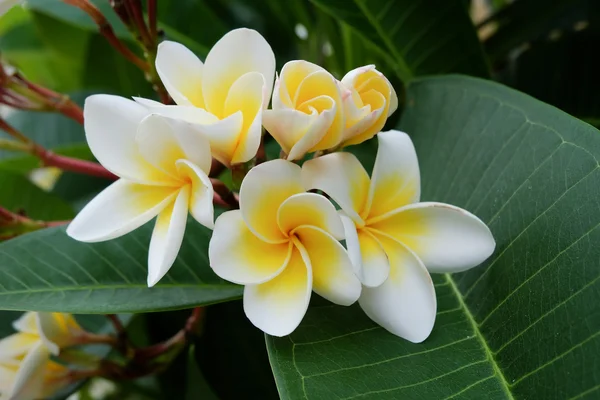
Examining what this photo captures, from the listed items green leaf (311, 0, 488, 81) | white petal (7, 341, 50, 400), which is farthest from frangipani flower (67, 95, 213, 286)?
green leaf (311, 0, 488, 81)

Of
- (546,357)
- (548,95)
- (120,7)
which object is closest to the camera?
(546,357)

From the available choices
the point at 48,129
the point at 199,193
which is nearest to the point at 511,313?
the point at 199,193

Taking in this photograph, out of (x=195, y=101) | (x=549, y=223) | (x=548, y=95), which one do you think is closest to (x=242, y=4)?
(x=548, y=95)

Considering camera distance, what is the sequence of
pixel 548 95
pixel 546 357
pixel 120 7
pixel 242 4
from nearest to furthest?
pixel 546 357 < pixel 120 7 < pixel 548 95 < pixel 242 4

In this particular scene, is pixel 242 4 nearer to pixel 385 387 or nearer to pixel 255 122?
pixel 255 122

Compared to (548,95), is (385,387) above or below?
above

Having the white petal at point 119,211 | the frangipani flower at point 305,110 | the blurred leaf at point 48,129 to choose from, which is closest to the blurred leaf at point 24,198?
the blurred leaf at point 48,129
